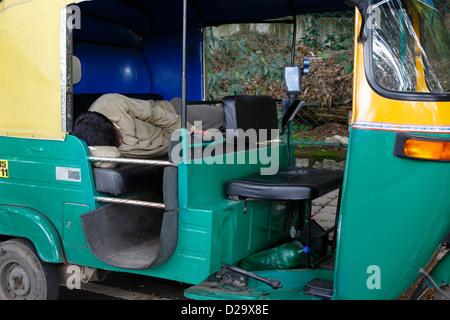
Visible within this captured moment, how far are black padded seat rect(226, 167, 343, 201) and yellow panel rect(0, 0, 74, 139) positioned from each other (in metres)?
1.22

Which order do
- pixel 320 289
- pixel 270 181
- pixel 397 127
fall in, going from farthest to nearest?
pixel 270 181
pixel 320 289
pixel 397 127

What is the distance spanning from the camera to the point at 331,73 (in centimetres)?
702

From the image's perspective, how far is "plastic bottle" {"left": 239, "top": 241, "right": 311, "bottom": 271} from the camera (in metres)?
3.45

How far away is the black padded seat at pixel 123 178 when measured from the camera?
3.27 metres

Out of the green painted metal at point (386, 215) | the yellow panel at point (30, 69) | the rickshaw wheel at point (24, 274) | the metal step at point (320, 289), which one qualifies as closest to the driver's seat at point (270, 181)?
the metal step at point (320, 289)

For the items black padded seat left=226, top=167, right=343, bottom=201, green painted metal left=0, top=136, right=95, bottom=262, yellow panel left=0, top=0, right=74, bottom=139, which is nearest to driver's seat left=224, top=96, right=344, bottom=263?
black padded seat left=226, top=167, right=343, bottom=201

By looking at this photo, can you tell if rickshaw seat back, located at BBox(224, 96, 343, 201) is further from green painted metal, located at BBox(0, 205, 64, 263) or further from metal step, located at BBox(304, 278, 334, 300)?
green painted metal, located at BBox(0, 205, 64, 263)

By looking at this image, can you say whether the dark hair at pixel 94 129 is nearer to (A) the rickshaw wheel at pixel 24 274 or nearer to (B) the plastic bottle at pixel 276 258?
(A) the rickshaw wheel at pixel 24 274

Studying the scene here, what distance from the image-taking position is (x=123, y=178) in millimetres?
3301

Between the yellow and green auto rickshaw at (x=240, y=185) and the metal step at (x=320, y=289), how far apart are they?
0.04 ft

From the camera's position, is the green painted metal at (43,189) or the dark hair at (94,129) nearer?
the green painted metal at (43,189)

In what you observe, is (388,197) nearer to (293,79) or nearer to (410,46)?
(410,46)

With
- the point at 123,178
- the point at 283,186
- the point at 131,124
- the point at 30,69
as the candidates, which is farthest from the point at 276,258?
the point at 30,69

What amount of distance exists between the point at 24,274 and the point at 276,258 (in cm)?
177
